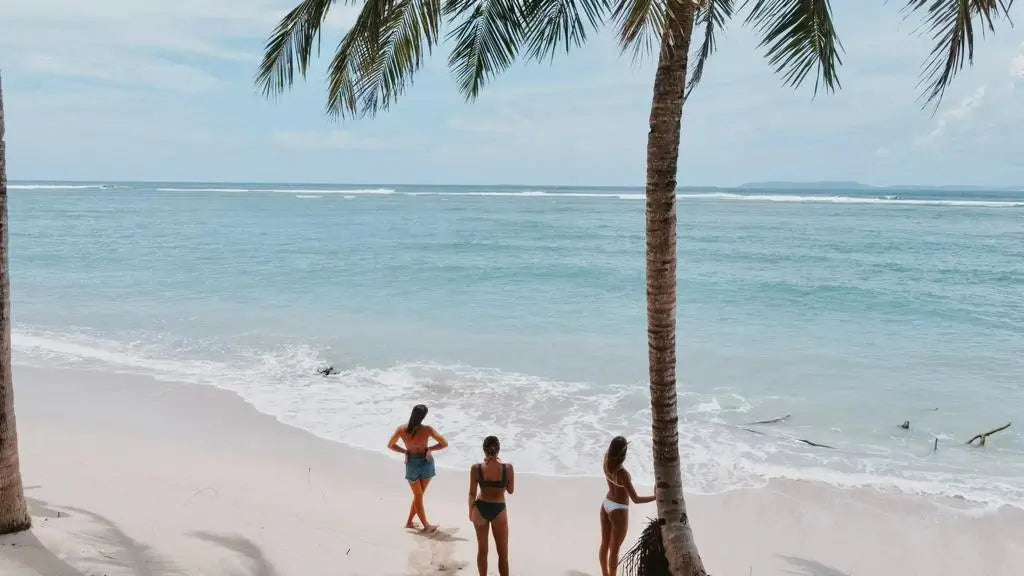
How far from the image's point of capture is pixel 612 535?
5.85m

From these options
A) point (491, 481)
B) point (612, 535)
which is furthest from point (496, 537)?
point (612, 535)

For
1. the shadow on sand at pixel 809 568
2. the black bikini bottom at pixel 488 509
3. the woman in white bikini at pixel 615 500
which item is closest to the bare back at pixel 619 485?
the woman in white bikini at pixel 615 500

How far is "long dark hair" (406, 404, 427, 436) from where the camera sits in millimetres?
6660

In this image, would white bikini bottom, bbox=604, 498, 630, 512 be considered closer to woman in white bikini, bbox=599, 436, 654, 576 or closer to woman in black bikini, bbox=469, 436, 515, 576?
woman in white bikini, bbox=599, 436, 654, 576

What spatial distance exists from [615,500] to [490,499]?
3.27ft

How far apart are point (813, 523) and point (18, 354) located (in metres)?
14.0

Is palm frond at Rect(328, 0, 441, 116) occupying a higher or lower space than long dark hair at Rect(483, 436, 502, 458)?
higher

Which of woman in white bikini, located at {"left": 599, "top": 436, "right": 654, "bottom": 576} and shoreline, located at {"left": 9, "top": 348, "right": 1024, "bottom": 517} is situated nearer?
woman in white bikini, located at {"left": 599, "top": 436, "right": 654, "bottom": 576}

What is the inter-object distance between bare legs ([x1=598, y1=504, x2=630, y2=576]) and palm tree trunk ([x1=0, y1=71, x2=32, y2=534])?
451cm

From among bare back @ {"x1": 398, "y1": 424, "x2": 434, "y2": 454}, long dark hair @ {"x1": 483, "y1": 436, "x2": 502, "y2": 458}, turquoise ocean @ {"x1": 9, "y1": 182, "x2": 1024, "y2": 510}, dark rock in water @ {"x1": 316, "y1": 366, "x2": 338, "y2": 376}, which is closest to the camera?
long dark hair @ {"x1": 483, "y1": 436, "x2": 502, "y2": 458}

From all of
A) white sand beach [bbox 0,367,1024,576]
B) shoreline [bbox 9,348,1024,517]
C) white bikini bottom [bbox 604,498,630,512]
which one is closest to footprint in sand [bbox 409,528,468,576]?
white sand beach [bbox 0,367,1024,576]

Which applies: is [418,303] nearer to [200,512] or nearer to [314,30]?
[200,512]

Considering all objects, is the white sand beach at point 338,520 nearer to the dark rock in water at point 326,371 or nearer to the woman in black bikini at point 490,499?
the woman in black bikini at point 490,499

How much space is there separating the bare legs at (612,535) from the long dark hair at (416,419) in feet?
6.23
